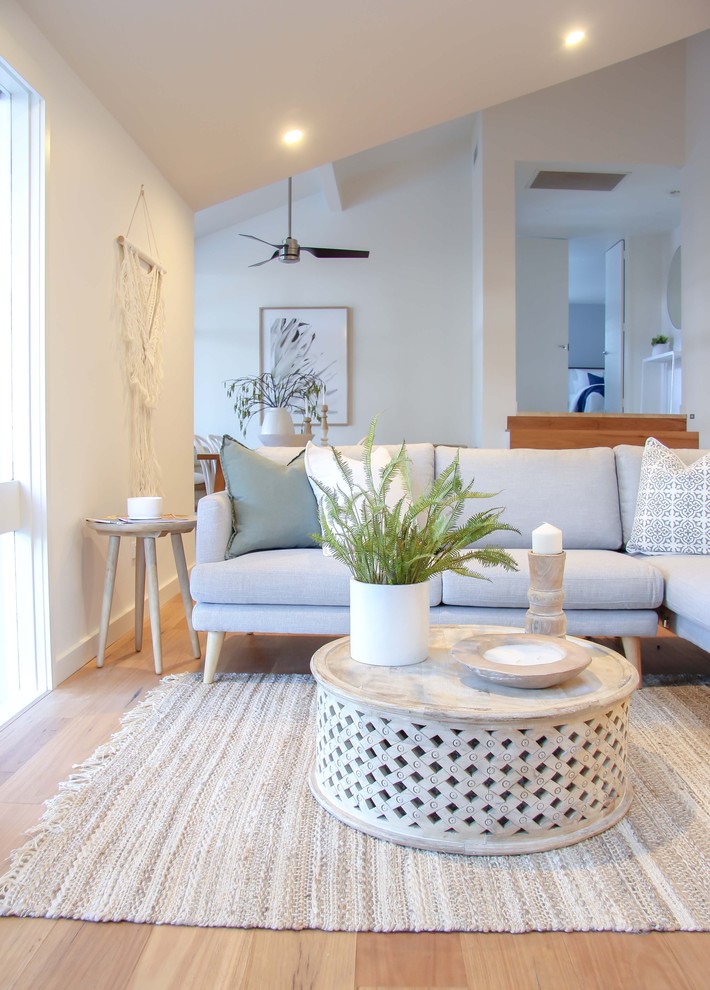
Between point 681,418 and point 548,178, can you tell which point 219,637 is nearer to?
point 681,418

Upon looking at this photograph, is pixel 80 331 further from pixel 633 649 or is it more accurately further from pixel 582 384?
pixel 582 384

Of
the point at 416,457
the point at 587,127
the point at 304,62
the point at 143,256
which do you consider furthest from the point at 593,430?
the point at 143,256

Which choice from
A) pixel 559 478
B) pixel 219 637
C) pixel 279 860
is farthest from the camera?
pixel 559 478

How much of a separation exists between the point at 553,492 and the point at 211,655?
4.87ft

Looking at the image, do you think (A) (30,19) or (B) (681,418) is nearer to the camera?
(A) (30,19)

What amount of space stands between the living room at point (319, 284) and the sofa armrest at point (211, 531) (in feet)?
1.64

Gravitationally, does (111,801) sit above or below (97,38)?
below

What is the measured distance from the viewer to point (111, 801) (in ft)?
5.53

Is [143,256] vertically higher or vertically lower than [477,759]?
higher

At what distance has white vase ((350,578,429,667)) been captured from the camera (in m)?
1.66

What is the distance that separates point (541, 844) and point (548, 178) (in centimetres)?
620

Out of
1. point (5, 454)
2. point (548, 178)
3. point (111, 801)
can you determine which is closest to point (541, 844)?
point (111, 801)

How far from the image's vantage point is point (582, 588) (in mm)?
2455

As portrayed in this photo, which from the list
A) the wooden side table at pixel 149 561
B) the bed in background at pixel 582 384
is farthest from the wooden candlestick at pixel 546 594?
the bed in background at pixel 582 384
